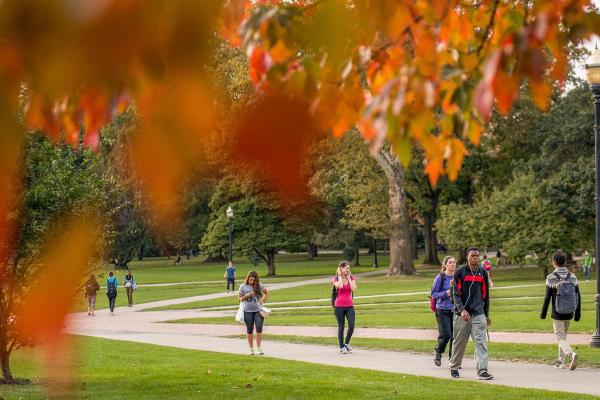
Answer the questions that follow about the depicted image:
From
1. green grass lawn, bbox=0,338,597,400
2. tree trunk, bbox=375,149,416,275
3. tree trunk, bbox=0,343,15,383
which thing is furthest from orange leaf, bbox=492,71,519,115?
tree trunk, bbox=375,149,416,275

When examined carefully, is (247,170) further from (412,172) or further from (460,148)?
(412,172)

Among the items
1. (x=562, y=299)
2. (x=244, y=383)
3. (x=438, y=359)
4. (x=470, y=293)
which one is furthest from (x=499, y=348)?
(x=244, y=383)

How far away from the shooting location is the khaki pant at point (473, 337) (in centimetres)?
1352

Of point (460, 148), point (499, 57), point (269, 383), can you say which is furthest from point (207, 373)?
point (499, 57)

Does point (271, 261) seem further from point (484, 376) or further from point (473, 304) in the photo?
point (473, 304)

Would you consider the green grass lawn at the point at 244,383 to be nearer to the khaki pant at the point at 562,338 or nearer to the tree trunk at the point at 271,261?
the khaki pant at the point at 562,338

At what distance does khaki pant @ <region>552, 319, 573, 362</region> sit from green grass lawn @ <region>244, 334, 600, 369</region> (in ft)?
1.70

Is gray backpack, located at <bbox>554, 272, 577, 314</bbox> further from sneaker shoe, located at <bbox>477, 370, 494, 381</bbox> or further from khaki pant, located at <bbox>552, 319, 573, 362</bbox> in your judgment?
sneaker shoe, located at <bbox>477, 370, 494, 381</bbox>

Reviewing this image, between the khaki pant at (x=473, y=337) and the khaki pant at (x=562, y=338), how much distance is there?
5.54 feet

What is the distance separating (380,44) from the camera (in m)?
2.94

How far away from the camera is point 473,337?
44.5 feet

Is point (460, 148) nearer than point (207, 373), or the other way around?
point (460, 148)

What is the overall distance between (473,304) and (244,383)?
11.2ft

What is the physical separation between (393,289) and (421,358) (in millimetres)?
27180
